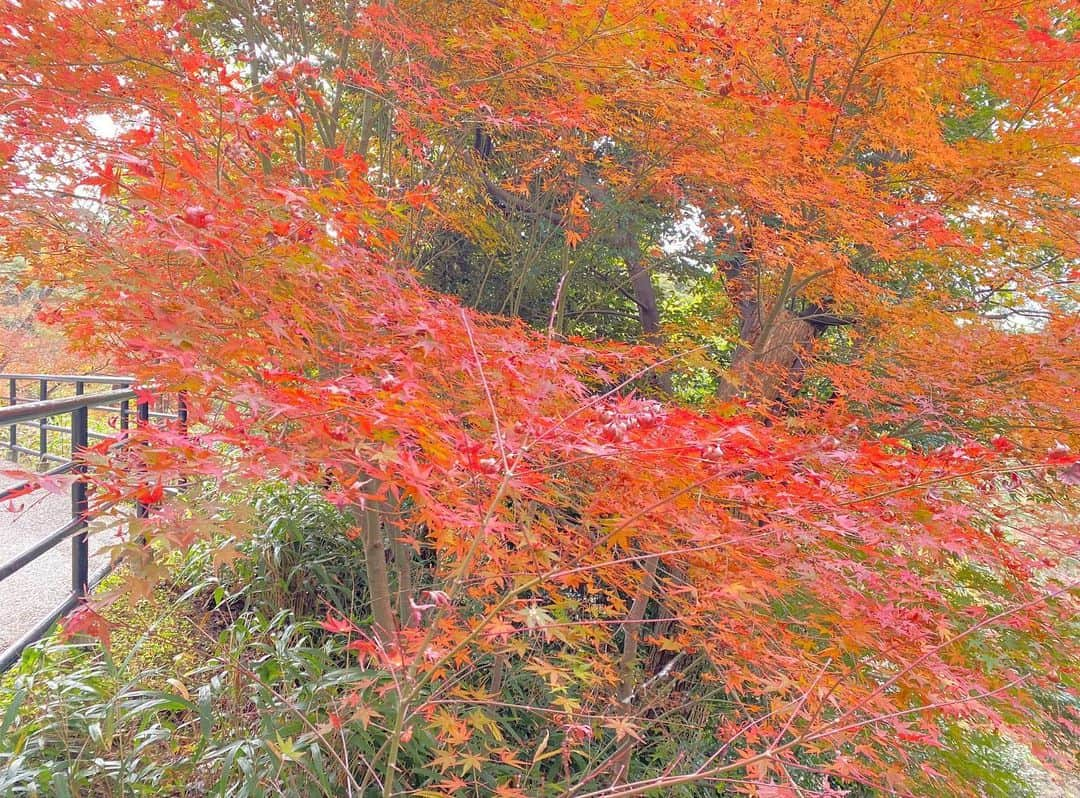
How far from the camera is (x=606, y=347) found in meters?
3.33

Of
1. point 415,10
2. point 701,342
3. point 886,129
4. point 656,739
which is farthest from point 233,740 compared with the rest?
point 886,129

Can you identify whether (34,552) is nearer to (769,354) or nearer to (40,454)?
(40,454)

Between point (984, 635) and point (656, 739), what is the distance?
1.65 m

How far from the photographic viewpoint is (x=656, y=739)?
10.7 feet

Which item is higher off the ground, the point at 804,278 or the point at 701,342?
the point at 804,278

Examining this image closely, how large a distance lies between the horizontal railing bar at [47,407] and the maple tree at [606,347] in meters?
0.26

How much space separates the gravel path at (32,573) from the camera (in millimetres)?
2891

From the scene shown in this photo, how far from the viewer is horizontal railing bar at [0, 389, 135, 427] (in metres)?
1.67

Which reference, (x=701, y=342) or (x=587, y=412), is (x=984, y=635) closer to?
(x=587, y=412)

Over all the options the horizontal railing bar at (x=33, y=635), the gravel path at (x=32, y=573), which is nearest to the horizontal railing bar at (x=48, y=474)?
the gravel path at (x=32, y=573)

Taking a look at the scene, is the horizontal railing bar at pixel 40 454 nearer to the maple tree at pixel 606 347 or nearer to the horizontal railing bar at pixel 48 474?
the maple tree at pixel 606 347

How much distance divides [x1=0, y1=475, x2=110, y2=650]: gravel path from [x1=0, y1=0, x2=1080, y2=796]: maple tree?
4.27 ft

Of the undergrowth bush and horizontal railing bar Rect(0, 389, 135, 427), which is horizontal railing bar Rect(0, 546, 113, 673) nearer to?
the undergrowth bush

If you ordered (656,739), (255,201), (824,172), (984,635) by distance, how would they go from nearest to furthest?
1. (255,201)
2. (984,635)
3. (656,739)
4. (824,172)
